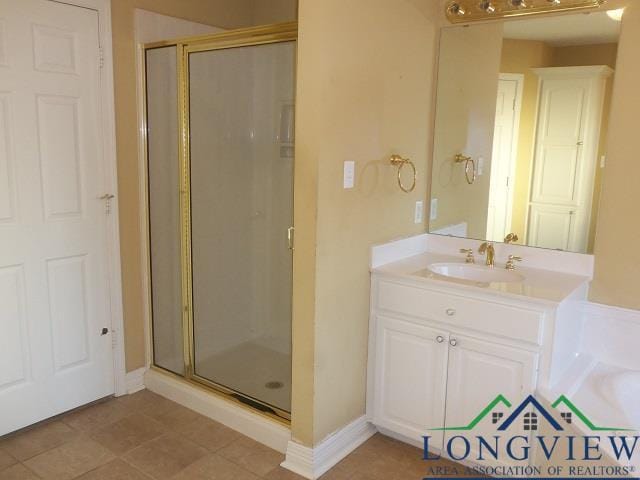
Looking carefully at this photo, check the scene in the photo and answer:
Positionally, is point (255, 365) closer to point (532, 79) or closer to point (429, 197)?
point (429, 197)

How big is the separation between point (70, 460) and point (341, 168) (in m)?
1.73

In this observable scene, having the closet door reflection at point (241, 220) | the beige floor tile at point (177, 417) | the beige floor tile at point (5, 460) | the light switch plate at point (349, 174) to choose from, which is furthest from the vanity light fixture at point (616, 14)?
the beige floor tile at point (5, 460)

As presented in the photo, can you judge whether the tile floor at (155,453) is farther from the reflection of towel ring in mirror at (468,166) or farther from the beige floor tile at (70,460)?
the reflection of towel ring in mirror at (468,166)

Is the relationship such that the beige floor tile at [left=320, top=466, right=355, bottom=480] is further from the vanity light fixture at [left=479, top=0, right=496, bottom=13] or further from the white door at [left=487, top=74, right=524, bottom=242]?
the vanity light fixture at [left=479, top=0, right=496, bottom=13]

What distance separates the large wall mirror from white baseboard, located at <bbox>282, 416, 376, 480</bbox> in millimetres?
1115

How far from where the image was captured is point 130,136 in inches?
115

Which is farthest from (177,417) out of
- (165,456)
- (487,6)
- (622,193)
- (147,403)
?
(487,6)

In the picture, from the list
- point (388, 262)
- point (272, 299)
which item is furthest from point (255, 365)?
point (388, 262)

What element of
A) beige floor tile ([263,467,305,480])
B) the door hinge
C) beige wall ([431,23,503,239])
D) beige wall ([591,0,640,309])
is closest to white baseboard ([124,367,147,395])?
the door hinge

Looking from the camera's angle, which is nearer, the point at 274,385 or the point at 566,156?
the point at 566,156

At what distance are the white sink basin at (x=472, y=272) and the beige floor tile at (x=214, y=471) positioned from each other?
121cm

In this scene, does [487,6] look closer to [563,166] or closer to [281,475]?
[563,166]

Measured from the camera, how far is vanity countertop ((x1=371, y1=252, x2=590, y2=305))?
2.18 metres

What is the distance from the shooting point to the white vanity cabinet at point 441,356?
2191 millimetres
